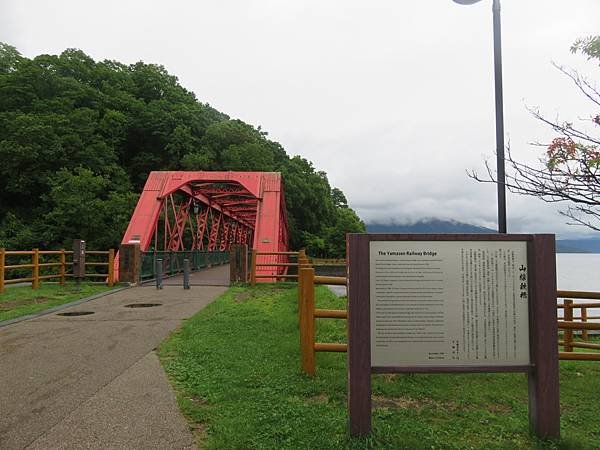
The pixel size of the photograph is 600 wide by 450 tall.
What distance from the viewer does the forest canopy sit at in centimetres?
2794

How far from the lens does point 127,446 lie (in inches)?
119

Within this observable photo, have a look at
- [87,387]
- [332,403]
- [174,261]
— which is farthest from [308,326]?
[174,261]

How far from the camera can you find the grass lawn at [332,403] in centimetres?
315

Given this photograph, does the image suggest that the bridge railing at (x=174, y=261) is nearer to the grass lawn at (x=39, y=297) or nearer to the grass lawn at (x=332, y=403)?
the grass lawn at (x=39, y=297)

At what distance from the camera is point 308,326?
466cm

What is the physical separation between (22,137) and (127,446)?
33.4 meters

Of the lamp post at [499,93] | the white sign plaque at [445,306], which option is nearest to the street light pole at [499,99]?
the lamp post at [499,93]

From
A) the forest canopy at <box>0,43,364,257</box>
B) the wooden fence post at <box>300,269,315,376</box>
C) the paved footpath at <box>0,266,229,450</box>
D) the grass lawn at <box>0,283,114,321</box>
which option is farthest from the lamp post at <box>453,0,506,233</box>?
the forest canopy at <box>0,43,364,257</box>

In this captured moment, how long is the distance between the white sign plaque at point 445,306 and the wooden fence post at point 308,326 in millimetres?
1445

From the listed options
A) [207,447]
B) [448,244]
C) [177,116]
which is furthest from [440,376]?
[177,116]

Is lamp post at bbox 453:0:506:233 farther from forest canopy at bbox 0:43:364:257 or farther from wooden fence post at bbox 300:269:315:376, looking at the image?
forest canopy at bbox 0:43:364:257

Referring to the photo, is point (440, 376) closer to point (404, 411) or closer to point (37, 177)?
point (404, 411)

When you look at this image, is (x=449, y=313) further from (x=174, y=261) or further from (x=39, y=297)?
(x=174, y=261)

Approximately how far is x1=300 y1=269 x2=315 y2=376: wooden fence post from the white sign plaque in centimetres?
144
